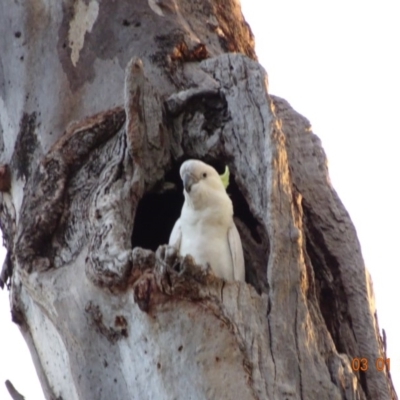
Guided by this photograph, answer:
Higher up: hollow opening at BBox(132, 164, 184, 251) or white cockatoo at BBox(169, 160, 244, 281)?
hollow opening at BBox(132, 164, 184, 251)

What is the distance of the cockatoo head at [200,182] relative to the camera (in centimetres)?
357

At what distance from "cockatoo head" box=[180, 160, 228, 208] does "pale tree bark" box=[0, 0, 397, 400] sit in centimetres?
8

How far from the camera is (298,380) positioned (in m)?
3.06

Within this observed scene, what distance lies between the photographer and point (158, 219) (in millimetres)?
4023

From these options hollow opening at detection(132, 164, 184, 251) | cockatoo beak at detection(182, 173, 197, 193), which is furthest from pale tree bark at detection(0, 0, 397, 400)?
cockatoo beak at detection(182, 173, 197, 193)

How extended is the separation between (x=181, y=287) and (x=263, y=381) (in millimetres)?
380

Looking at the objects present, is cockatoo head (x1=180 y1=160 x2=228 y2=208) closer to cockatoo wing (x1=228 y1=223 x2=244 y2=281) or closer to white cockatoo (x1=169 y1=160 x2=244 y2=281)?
white cockatoo (x1=169 y1=160 x2=244 y2=281)

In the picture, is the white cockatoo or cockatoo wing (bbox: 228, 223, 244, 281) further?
the white cockatoo

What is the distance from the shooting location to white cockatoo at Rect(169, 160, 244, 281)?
3568 millimetres

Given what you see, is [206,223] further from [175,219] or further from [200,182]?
[175,219]

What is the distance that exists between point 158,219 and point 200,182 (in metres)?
0.48
